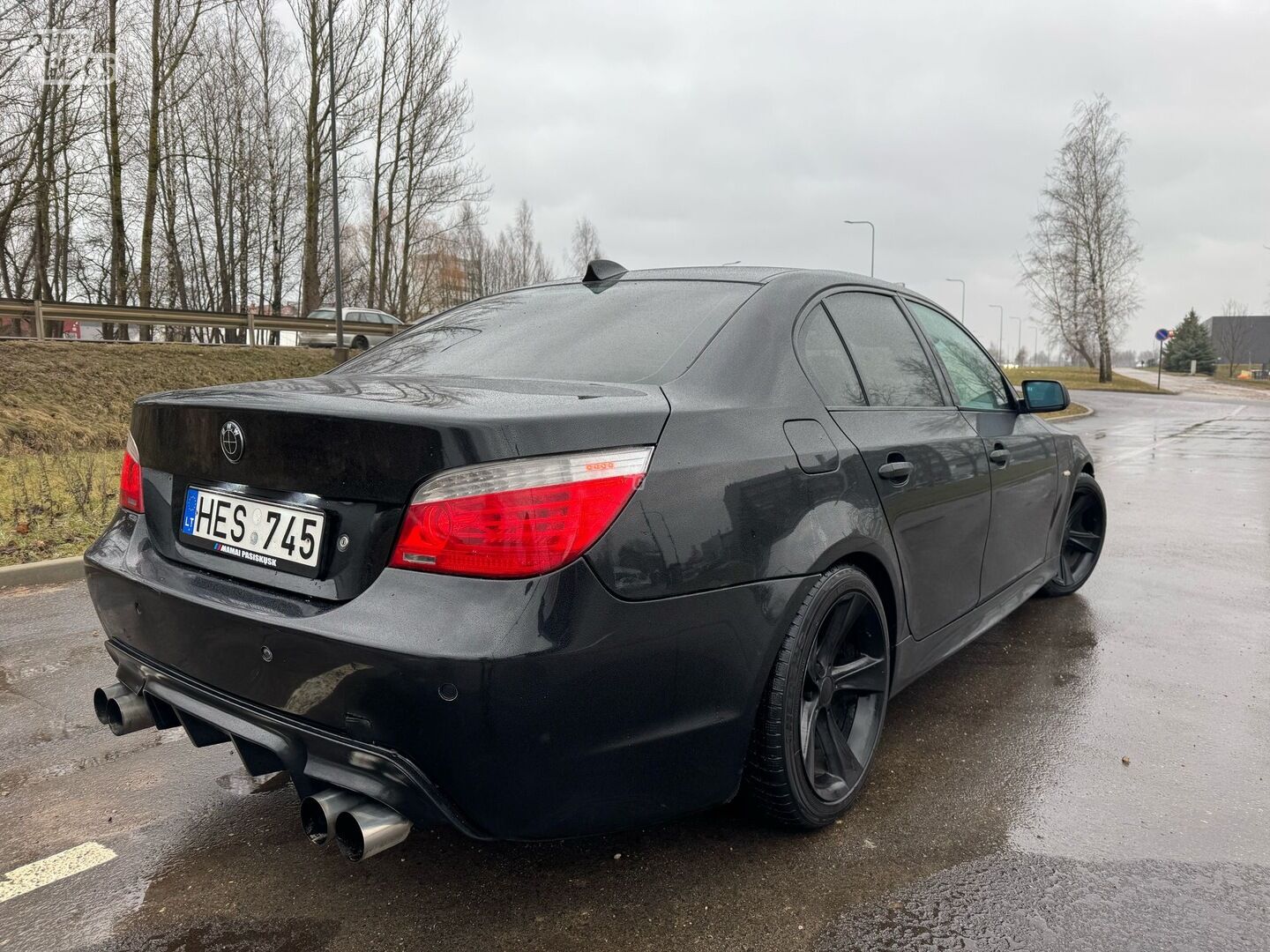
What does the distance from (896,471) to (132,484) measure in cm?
222

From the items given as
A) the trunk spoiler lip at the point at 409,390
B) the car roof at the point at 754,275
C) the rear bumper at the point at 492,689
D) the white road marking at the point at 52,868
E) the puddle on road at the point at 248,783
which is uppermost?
the car roof at the point at 754,275

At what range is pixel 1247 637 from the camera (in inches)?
171

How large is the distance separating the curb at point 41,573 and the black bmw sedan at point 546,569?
11.9 ft

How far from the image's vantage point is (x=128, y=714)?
92.7 inches

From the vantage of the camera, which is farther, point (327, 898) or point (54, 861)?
point (54, 861)

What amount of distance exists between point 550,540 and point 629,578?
0.19m

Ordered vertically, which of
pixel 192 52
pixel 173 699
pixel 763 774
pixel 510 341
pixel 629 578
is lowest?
pixel 763 774

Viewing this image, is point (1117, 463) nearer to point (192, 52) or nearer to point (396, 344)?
point (396, 344)

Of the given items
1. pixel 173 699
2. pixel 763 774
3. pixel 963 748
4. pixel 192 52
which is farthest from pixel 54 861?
pixel 192 52

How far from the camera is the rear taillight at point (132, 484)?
2.51 meters

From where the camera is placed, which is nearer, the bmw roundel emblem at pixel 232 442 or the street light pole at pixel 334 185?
the bmw roundel emblem at pixel 232 442

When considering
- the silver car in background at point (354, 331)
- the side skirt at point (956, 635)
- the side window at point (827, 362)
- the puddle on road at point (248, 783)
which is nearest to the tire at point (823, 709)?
the side skirt at point (956, 635)

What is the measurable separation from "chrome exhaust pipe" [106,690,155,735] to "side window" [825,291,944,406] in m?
2.25

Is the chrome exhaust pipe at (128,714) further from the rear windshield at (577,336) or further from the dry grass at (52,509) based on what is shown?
the dry grass at (52,509)
